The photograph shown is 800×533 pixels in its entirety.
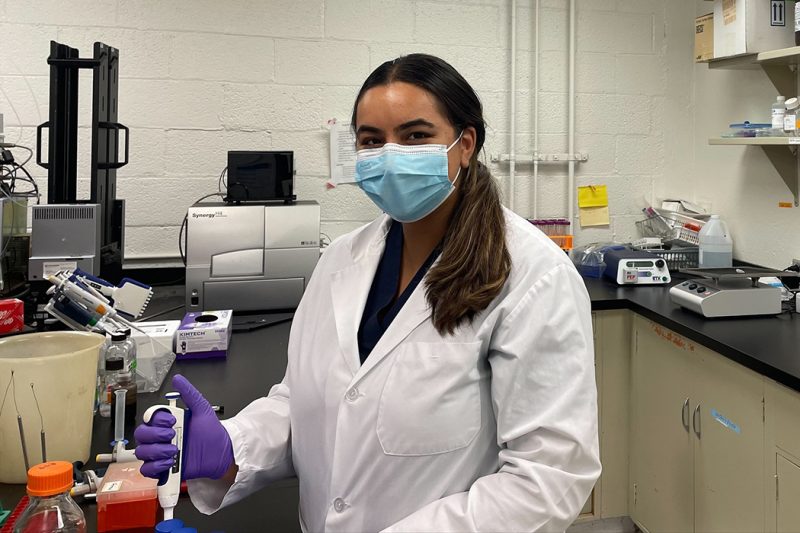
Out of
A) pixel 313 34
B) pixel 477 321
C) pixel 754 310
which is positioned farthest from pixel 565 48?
pixel 477 321

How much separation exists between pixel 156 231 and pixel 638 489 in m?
2.20

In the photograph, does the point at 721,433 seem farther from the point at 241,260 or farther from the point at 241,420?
the point at 241,260

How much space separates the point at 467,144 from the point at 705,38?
193 centimetres

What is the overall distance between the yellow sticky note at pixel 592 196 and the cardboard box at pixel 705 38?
0.74 meters

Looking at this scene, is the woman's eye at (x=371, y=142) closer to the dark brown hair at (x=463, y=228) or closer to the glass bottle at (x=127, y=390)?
the dark brown hair at (x=463, y=228)

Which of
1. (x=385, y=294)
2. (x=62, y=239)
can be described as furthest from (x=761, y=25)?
(x=62, y=239)

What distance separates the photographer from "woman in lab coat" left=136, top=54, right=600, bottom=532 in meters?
0.87

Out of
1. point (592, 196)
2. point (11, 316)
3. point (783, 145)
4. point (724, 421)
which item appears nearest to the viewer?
point (11, 316)

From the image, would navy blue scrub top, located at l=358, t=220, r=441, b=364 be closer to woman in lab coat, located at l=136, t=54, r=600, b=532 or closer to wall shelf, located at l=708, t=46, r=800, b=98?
woman in lab coat, located at l=136, t=54, r=600, b=532

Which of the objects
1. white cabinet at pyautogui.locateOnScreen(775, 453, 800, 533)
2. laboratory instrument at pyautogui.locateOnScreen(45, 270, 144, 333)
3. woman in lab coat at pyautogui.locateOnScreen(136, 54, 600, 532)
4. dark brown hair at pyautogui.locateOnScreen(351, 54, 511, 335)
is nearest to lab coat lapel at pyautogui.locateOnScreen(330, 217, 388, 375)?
woman in lab coat at pyautogui.locateOnScreen(136, 54, 600, 532)

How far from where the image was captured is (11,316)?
1.61 meters

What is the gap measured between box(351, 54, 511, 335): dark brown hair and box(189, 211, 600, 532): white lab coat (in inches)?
0.9

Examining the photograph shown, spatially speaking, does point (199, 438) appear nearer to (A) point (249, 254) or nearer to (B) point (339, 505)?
(B) point (339, 505)

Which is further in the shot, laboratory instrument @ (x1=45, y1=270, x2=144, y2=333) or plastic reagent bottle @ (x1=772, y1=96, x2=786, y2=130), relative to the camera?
plastic reagent bottle @ (x1=772, y1=96, x2=786, y2=130)
